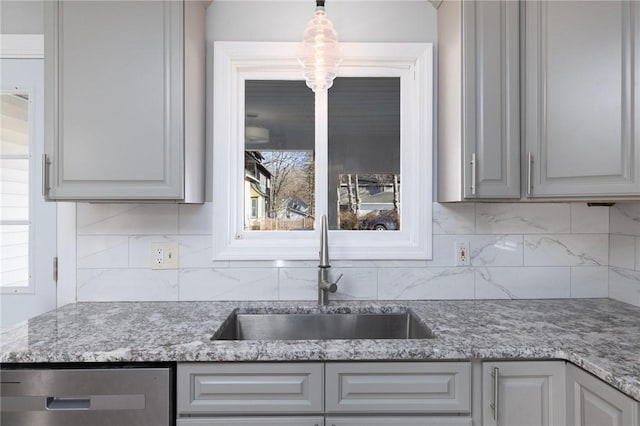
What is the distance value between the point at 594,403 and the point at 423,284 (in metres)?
0.81

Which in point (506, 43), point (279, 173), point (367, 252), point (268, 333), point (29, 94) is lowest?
point (268, 333)

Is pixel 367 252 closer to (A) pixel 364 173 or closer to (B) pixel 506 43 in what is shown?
(A) pixel 364 173

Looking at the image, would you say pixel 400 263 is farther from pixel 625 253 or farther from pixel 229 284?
pixel 625 253

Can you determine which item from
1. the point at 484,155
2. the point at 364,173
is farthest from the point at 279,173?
the point at 484,155

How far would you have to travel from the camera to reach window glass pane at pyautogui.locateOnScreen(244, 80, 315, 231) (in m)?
1.84

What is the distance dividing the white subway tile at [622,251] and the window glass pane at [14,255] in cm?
279

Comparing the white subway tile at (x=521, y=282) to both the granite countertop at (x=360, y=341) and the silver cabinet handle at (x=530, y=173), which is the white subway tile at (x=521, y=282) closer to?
the granite countertop at (x=360, y=341)

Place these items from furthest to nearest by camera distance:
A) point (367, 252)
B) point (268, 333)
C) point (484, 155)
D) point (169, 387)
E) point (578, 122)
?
point (367, 252)
point (268, 333)
point (484, 155)
point (578, 122)
point (169, 387)

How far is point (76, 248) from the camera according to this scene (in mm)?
1733

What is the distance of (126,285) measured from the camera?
1.74 meters

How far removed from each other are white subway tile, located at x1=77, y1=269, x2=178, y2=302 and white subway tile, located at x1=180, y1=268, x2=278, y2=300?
0.22ft

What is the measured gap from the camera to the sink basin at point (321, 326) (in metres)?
1.64

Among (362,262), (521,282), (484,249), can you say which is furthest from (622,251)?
(362,262)

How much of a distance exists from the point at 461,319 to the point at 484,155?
0.66m
